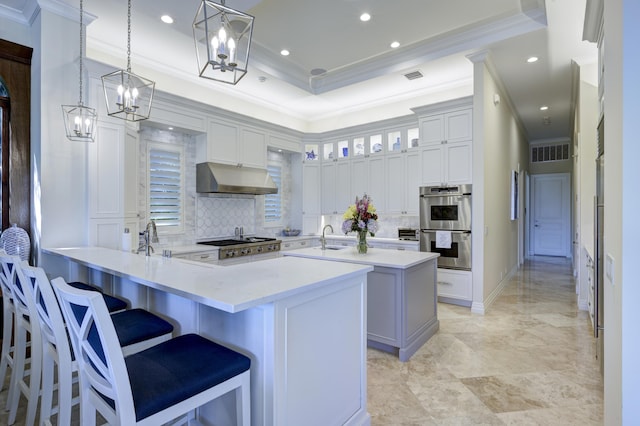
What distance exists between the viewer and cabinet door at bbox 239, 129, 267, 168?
5.10m

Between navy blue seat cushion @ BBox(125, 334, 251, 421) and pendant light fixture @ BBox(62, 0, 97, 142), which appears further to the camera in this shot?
pendant light fixture @ BBox(62, 0, 97, 142)

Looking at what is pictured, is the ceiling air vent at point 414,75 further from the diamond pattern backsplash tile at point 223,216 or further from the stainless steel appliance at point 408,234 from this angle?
the diamond pattern backsplash tile at point 223,216

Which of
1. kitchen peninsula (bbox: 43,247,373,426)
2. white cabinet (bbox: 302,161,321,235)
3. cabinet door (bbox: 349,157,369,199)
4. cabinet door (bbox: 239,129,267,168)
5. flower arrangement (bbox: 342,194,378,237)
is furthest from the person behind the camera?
white cabinet (bbox: 302,161,321,235)

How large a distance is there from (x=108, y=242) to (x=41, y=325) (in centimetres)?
162

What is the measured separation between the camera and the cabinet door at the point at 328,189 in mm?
6109

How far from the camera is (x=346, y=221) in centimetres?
342

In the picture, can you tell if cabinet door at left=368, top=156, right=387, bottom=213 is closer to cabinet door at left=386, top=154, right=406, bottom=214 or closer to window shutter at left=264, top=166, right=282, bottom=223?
cabinet door at left=386, top=154, right=406, bottom=214

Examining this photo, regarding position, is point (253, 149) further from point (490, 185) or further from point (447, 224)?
point (490, 185)

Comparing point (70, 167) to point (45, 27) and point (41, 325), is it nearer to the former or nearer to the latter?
point (45, 27)

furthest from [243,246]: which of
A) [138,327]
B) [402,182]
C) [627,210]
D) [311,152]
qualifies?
[627,210]

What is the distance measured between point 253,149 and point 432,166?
9.05 ft

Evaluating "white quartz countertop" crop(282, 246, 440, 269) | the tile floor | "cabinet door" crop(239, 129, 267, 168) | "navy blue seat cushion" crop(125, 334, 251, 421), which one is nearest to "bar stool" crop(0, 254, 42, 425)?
the tile floor

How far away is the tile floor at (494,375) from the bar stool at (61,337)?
683 mm

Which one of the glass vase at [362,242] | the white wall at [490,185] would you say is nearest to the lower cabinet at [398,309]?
the glass vase at [362,242]
